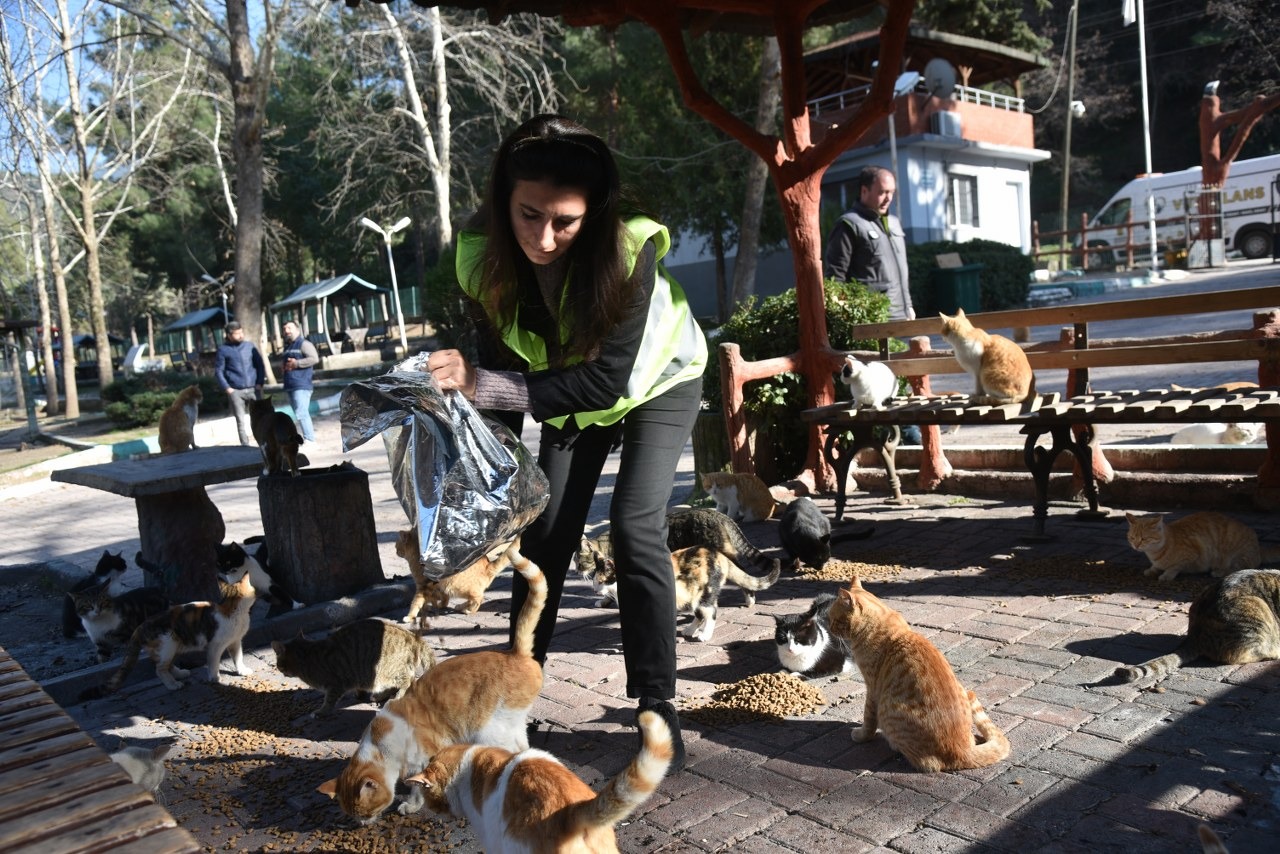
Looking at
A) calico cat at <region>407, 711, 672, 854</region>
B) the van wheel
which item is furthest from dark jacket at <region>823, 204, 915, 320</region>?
the van wheel

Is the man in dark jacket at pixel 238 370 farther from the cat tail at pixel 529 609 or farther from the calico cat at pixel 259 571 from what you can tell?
the cat tail at pixel 529 609

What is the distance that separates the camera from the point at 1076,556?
5117mm

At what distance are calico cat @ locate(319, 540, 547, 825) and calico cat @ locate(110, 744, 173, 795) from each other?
605 mm

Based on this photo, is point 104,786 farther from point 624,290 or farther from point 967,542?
point 967,542

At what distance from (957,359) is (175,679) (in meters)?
4.55

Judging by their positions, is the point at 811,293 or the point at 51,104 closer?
A: the point at 811,293

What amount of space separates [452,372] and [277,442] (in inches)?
127

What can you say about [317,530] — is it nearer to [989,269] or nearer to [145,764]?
[145,764]

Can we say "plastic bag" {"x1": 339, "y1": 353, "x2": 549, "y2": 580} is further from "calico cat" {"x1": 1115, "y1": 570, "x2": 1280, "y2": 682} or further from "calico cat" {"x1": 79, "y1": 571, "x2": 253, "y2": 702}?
"calico cat" {"x1": 1115, "y1": 570, "x2": 1280, "y2": 682}

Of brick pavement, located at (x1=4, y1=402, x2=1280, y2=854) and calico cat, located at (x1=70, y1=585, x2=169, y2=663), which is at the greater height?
calico cat, located at (x1=70, y1=585, x2=169, y2=663)

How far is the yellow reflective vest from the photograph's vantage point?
290 centimetres

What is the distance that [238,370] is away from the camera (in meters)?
14.2

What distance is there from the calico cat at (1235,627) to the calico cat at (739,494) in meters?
3.32

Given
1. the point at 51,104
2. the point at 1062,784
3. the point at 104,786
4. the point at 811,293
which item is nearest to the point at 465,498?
the point at 104,786
